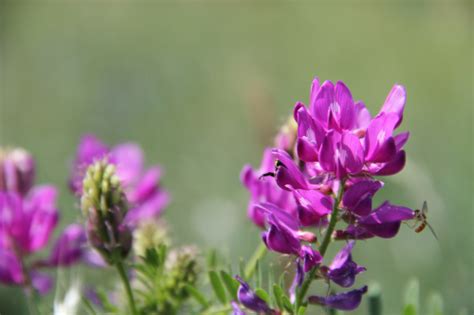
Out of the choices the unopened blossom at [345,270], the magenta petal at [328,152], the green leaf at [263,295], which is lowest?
the green leaf at [263,295]

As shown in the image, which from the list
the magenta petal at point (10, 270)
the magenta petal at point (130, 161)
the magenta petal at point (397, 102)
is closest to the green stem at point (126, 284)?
the magenta petal at point (10, 270)

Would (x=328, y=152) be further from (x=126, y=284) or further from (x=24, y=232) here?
(x=24, y=232)

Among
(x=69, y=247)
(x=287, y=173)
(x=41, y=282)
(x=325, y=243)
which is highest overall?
(x=287, y=173)

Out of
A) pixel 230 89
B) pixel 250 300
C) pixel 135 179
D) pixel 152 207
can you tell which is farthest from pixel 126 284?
pixel 230 89

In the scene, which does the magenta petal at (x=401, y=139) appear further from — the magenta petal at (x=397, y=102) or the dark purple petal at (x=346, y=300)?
the dark purple petal at (x=346, y=300)

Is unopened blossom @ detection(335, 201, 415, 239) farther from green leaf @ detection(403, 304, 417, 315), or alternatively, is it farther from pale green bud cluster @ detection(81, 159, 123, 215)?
pale green bud cluster @ detection(81, 159, 123, 215)

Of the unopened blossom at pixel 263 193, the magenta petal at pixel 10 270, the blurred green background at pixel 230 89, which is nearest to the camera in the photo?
the unopened blossom at pixel 263 193

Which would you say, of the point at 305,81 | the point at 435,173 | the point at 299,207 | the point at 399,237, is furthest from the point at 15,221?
the point at 305,81

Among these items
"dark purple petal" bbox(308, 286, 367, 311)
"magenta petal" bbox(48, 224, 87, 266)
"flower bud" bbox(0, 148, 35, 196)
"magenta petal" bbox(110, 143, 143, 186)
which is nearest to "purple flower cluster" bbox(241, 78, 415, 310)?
"dark purple petal" bbox(308, 286, 367, 311)
